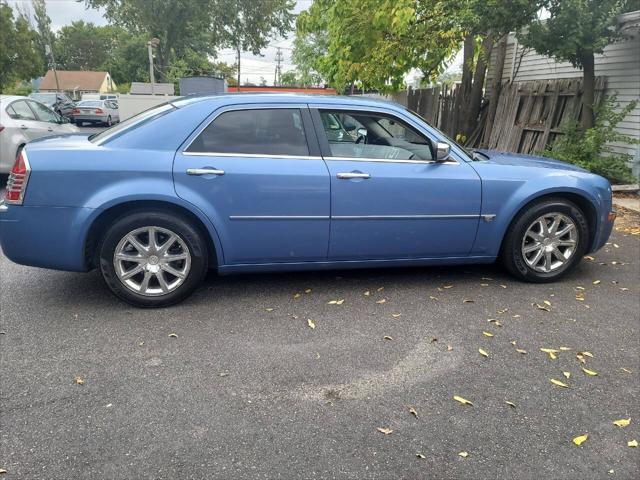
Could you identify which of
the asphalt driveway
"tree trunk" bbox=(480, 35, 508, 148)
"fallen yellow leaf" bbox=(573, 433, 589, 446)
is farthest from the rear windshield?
"fallen yellow leaf" bbox=(573, 433, 589, 446)

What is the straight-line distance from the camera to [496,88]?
39.9ft

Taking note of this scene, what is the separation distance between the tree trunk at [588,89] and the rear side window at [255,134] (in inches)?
258

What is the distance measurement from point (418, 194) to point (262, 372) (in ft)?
6.26

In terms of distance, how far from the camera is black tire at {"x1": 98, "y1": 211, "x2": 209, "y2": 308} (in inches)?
147

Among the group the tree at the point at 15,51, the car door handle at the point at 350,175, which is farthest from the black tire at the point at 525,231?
the tree at the point at 15,51

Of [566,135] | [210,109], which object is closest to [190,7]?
[566,135]

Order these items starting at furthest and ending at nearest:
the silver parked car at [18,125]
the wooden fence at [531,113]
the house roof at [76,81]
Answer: the house roof at [76,81] < the wooden fence at [531,113] < the silver parked car at [18,125]

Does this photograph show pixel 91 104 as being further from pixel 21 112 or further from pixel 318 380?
pixel 318 380

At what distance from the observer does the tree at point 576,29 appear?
25.1 ft

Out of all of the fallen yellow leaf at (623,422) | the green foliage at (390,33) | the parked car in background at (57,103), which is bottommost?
the parked car in background at (57,103)

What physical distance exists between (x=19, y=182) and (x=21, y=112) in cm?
597

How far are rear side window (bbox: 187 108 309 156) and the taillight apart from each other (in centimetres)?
112

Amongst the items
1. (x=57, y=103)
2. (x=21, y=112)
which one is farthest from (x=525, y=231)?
(x=57, y=103)

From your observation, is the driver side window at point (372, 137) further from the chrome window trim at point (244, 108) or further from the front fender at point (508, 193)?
the front fender at point (508, 193)
